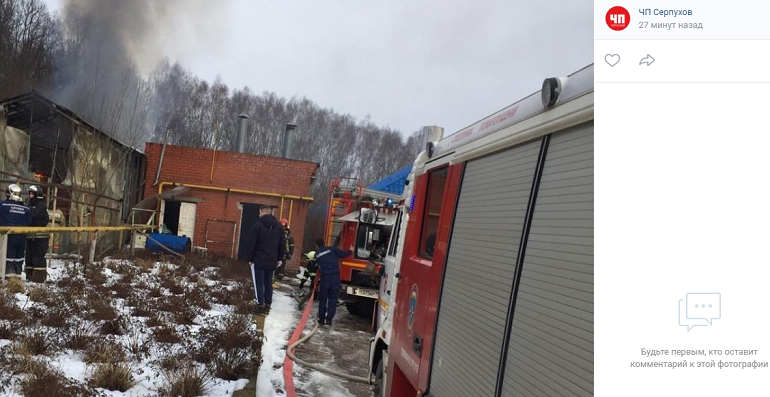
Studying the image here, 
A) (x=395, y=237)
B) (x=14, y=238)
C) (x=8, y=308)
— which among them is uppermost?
(x=395, y=237)

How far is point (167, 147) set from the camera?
20.1m

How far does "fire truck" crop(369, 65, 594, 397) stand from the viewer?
1950 mm

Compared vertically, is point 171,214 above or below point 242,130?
below

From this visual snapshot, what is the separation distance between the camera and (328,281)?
994 cm

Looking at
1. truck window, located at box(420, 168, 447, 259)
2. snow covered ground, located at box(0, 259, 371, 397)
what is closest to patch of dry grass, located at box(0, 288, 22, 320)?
snow covered ground, located at box(0, 259, 371, 397)

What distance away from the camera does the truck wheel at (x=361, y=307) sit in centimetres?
1166

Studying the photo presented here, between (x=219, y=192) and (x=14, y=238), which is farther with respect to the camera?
(x=219, y=192)

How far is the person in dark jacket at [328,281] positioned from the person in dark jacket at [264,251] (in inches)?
36.5

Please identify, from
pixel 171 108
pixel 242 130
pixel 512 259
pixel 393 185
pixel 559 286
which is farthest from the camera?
pixel 171 108
